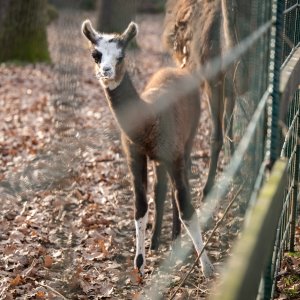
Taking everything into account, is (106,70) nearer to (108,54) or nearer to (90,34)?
(108,54)

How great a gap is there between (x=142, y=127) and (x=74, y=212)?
188 cm

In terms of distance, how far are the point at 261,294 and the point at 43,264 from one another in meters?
2.98

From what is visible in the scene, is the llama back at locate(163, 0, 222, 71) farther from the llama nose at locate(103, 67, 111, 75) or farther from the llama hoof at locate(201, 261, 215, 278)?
the llama hoof at locate(201, 261, 215, 278)

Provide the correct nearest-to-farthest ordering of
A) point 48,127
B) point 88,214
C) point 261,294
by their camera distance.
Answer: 1. point 261,294
2. point 88,214
3. point 48,127

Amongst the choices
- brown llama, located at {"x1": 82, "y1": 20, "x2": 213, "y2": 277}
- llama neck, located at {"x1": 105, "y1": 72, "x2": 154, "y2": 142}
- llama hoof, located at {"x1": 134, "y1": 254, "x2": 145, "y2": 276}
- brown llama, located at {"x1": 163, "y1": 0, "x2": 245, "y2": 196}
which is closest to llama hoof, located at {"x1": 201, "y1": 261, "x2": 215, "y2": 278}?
brown llama, located at {"x1": 82, "y1": 20, "x2": 213, "y2": 277}

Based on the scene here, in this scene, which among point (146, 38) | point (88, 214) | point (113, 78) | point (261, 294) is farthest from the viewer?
point (146, 38)

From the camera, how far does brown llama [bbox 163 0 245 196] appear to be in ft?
23.2

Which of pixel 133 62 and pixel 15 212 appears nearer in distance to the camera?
pixel 133 62

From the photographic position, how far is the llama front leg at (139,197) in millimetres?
5582

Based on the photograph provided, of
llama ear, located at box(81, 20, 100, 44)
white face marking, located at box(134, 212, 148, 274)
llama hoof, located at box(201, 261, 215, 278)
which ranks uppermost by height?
llama ear, located at box(81, 20, 100, 44)

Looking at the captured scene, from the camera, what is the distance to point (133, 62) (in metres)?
6.09

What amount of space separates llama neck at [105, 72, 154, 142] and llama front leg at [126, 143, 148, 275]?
16 cm

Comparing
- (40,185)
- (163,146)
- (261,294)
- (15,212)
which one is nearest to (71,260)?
(163,146)

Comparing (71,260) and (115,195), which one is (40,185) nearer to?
(115,195)
